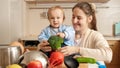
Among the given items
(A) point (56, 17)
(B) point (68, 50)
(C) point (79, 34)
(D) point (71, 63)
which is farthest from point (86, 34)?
(D) point (71, 63)

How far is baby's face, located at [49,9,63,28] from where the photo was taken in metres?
1.76

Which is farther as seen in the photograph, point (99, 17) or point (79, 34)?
point (99, 17)

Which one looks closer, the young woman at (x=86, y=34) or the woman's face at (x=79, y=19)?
the young woman at (x=86, y=34)

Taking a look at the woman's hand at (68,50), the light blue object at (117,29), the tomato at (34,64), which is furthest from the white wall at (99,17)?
the tomato at (34,64)

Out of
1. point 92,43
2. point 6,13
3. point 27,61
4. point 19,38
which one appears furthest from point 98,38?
point 19,38

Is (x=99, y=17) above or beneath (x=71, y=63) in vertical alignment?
above

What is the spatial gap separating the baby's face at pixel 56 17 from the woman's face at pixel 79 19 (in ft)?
0.46

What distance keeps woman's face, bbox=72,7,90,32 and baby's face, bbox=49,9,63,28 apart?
0.14 metres

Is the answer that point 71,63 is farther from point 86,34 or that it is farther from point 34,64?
point 86,34

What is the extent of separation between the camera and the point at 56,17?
176 cm

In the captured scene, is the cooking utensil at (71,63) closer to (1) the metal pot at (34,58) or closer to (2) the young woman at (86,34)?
(1) the metal pot at (34,58)

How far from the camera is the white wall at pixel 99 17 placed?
3600 millimetres

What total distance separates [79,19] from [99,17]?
6.56 feet

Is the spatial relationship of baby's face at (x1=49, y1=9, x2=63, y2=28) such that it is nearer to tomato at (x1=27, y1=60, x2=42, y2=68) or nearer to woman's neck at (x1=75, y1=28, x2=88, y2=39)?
woman's neck at (x1=75, y1=28, x2=88, y2=39)
